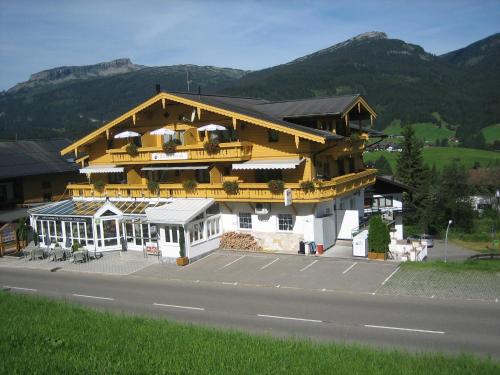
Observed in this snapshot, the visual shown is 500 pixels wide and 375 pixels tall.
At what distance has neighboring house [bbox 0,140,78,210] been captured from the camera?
40812 mm

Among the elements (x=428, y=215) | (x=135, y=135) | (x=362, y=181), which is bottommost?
(x=428, y=215)

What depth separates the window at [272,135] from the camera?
3055cm

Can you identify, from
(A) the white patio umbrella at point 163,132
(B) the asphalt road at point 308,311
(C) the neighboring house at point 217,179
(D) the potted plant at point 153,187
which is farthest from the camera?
(A) the white patio umbrella at point 163,132

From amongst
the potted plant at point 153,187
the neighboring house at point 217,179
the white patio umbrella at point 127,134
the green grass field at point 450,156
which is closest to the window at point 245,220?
the neighboring house at point 217,179

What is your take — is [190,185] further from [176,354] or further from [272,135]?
[176,354]

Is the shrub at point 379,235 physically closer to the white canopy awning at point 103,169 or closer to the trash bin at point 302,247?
the trash bin at point 302,247

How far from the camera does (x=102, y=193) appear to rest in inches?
1417

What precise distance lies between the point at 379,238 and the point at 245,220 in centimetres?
866

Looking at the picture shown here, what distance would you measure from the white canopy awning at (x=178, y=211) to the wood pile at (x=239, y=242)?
7.82 ft

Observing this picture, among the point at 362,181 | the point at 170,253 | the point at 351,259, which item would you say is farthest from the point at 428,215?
the point at 170,253

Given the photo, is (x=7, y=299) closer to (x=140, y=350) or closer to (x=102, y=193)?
(x=140, y=350)

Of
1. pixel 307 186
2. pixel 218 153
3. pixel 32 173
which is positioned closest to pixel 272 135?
pixel 218 153

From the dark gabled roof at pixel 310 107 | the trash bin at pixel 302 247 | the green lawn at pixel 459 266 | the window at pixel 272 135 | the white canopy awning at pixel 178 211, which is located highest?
the dark gabled roof at pixel 310 107

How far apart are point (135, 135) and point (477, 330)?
995 inches
